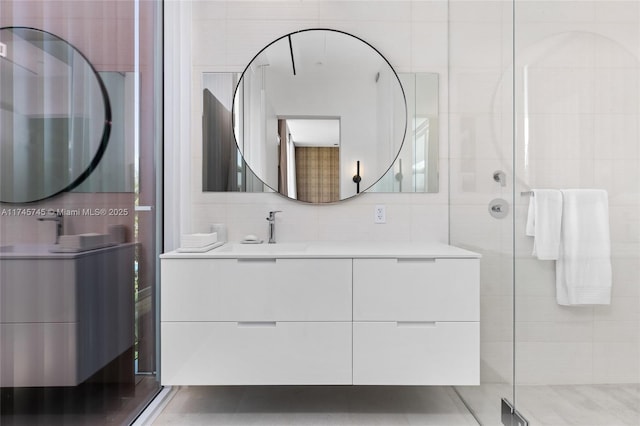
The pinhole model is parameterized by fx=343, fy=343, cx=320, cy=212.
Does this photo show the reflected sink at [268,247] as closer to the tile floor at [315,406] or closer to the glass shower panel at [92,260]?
the glass shower panel at [92,260]

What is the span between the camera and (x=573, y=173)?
100cm

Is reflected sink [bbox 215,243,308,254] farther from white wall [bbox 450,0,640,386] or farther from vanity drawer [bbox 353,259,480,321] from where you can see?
white wall [bbox 450,0,640,386]

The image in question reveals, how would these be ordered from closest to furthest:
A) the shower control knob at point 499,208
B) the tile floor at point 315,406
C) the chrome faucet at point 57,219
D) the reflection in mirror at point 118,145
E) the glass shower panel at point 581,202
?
the glass shower panel at point 581,202, the chrome faucet at point 57,219, the reflection in mirror at point 118,145, the shower control knob at point 499,208, the tile floor at point 315,406

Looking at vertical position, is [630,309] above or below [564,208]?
below

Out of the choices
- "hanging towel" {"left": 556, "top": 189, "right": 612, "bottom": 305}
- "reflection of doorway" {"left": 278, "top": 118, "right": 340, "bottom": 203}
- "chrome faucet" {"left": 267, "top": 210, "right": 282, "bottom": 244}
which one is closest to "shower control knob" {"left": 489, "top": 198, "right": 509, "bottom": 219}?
"hanging towel" {"left": 556, "top": 189, "right": 612, "bottom": 305}

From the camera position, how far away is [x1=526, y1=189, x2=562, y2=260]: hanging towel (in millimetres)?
1068

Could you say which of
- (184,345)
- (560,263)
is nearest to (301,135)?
(184,345)

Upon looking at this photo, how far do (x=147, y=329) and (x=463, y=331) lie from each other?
147cm

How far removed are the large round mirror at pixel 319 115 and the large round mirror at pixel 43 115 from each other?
89cm

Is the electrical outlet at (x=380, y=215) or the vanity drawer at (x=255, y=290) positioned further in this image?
the electrical outlet at (x=380, y=215)

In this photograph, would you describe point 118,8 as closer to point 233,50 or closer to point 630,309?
point 233,50

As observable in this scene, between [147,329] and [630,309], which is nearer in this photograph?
[630,309]

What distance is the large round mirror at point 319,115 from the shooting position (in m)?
1.95

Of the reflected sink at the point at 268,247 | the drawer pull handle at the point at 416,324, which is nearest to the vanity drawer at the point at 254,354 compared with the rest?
the drawer pull handle at the point at 416,324
